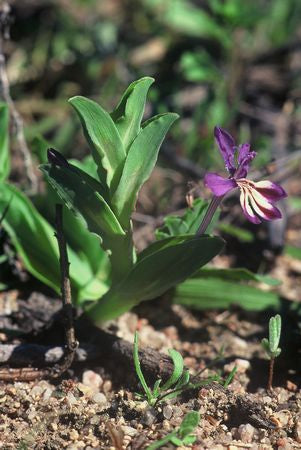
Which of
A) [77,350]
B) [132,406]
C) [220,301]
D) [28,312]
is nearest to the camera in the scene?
[132,406]

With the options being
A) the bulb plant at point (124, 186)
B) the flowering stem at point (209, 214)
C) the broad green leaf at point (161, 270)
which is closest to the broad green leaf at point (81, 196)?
the bulb plant at point (124, 186)

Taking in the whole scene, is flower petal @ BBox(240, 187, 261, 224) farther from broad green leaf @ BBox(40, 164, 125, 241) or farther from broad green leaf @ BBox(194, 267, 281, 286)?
broad green leaf @ BBox(194, 267, 281, 286)

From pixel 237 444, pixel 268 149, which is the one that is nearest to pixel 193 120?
pixel 268 149

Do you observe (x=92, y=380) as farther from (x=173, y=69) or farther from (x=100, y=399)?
(x=173, y=69)

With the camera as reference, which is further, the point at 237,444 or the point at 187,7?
the point at 187,7

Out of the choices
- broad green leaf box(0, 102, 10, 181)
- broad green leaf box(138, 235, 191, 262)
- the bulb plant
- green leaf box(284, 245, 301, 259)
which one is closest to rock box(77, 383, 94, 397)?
the bulb plant

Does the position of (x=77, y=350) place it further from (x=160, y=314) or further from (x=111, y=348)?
(x=160, y=314)

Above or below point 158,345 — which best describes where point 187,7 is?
above
